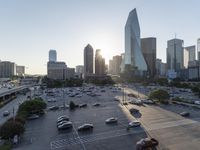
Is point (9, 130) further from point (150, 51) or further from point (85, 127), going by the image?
point (150, 51)

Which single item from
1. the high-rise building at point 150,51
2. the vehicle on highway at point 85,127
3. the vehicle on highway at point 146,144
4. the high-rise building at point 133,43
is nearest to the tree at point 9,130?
the vehicle on highway at point 85,127

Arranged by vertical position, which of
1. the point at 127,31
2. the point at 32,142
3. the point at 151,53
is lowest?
the point at 32,142

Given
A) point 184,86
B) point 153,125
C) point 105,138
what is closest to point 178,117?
point 153,125

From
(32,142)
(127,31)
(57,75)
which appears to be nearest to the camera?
(32,142)

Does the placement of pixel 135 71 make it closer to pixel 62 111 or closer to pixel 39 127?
pixel 62 111

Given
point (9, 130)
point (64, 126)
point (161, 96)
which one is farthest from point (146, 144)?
point (161, 96)

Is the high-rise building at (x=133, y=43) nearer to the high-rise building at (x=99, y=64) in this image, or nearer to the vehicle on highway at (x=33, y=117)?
the high-rise building at (x=99, y=64)

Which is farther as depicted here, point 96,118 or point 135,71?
point 135,71
